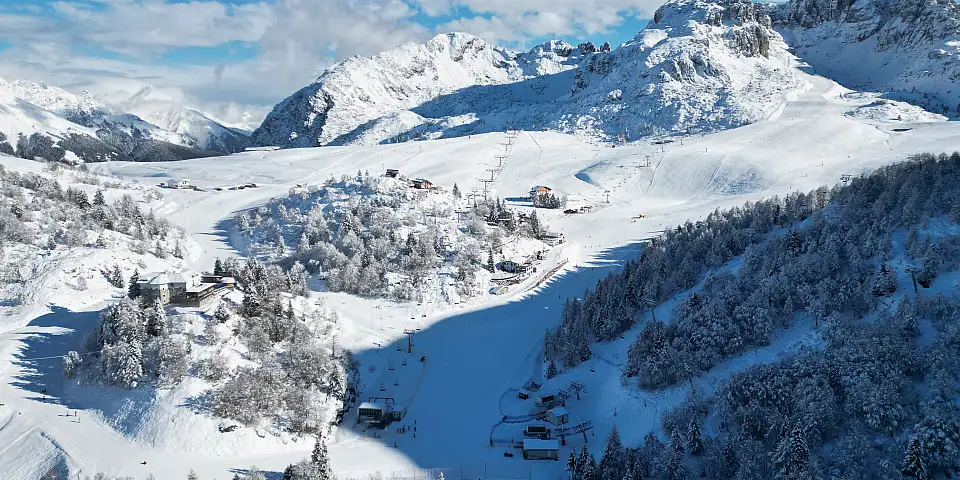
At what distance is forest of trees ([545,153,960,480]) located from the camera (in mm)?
26484

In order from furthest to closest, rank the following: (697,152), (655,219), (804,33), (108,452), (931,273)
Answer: (804,33) < (697,152) < (655,219) < (931,273) < (108,452)

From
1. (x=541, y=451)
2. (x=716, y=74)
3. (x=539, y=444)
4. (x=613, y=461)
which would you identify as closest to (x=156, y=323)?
(x=539, y=444)

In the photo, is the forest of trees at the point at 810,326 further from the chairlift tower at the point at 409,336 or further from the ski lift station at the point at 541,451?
the chairlift tower at the point at 409,336

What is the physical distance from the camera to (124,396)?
34.1 meters

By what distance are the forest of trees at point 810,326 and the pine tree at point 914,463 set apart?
4 cm

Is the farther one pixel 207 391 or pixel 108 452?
pixel 207 391

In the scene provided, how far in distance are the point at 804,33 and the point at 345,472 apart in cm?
18305

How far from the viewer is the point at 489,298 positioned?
5622 centimetres

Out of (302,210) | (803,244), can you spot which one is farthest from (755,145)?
(302,210)

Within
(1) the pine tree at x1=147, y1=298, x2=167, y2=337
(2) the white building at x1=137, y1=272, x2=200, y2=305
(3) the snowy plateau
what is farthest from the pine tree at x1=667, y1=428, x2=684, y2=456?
(2) the white building at x1=137, y1=272, x2=200, y2=305

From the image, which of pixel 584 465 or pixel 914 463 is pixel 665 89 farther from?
pixel 914 463

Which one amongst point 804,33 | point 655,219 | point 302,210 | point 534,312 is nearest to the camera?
point 534,312

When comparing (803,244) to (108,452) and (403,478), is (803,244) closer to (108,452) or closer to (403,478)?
(403,478)

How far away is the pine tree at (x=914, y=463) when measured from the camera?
79.2 feet
